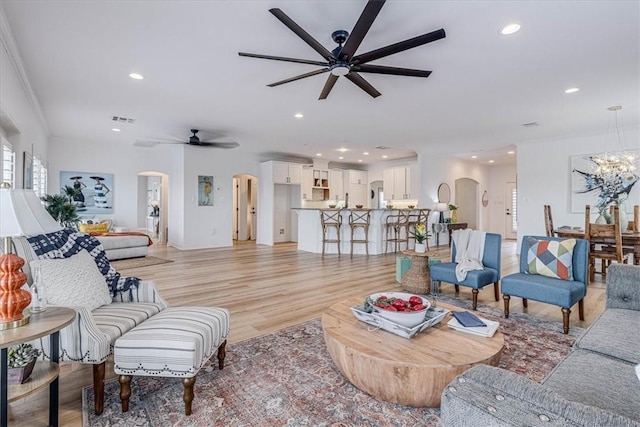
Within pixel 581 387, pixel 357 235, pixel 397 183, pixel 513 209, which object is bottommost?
pixel 581 387

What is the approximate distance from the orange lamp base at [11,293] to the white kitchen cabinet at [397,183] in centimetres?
919

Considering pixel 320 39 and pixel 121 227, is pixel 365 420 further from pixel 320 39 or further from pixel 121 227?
pixel 121 227

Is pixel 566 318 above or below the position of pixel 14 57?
below

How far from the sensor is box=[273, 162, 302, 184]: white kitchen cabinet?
9047 mm

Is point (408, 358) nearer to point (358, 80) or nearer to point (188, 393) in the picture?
point (188, 393)

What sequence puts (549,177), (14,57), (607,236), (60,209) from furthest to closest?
(549,177)
(60,209)
(607,236)
(14,57)

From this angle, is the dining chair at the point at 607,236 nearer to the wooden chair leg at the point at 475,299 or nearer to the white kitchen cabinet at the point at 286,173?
the wooden chair leg at the point at 475,299


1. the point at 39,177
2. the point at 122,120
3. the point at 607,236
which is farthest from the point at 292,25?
the point at 39,177

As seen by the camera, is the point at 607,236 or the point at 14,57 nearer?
the point at 14,57

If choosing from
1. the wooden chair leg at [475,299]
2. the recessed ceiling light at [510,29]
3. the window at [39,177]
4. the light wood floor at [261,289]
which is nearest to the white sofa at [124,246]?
the light wood floor at [261,289]

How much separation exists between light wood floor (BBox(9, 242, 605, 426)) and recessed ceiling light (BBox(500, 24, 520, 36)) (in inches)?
109

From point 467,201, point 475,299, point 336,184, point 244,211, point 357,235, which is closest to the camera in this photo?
point 475,299

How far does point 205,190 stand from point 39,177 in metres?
3.22

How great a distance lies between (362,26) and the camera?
2.28 m
